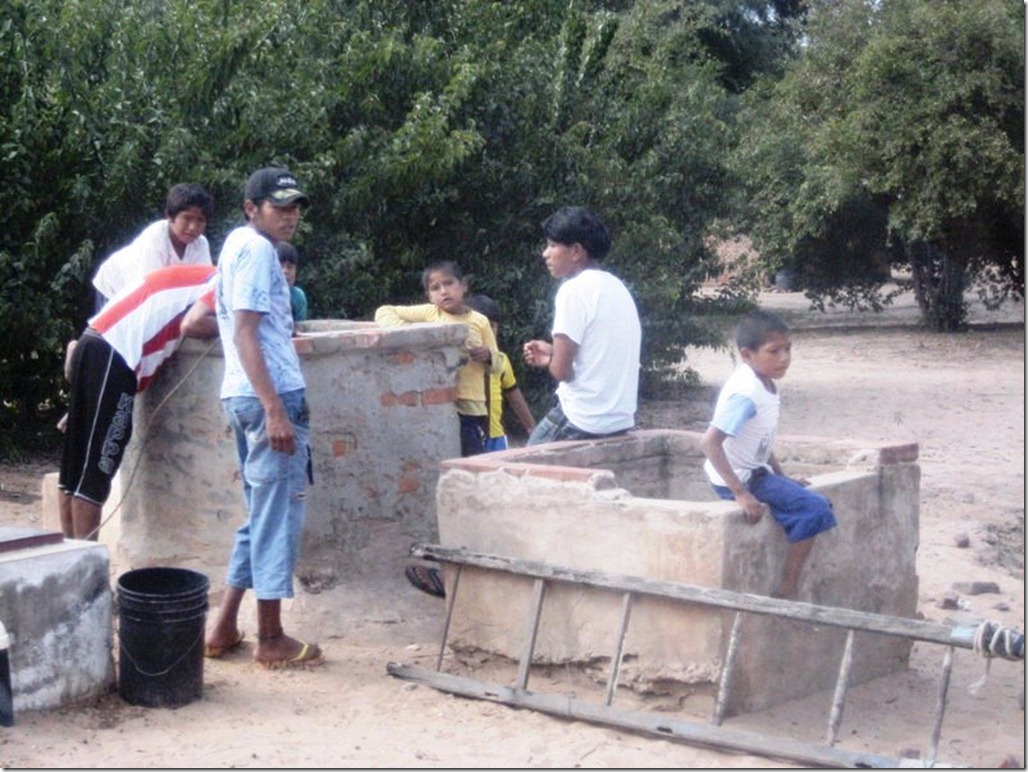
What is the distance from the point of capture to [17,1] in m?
9.52

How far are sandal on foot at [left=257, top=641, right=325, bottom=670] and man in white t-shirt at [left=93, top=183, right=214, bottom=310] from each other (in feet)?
5.80

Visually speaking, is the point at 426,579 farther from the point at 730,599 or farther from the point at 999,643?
the point at 999,643

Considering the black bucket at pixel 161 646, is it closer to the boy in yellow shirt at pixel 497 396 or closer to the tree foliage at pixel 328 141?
the boy in yellow shirt at pixel 497 396

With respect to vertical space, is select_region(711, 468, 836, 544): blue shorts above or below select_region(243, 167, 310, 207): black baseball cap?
below

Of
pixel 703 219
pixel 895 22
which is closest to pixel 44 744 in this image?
pixel 703 219

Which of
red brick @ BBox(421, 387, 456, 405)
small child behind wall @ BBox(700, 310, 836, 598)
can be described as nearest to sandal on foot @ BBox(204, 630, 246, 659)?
red brick @ BBox(421, 387, 456, 405)

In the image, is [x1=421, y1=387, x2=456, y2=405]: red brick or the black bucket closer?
the black bucket

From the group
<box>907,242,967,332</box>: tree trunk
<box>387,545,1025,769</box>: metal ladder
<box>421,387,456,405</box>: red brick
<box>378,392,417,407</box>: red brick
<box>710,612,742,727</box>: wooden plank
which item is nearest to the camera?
<box>387,545,1025,769</box>: metal ladder

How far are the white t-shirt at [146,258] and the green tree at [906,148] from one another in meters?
13.4

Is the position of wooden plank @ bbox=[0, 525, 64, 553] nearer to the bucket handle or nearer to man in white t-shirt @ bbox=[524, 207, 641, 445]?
the bucket handle

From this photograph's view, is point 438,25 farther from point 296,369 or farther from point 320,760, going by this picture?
point 320,760

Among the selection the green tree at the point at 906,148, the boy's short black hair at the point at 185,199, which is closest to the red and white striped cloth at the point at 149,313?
the boy's short black hair at the point at 185,199

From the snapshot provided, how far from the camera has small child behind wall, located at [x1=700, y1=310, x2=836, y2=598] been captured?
17.5 feet

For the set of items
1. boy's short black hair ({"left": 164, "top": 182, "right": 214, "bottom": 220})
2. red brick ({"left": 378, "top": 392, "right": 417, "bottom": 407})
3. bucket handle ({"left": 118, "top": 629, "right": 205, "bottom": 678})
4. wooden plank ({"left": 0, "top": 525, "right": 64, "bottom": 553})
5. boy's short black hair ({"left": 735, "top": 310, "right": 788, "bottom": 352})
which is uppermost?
boy's short black hair ({"left": 164, "top": 182, "right": 214, "bottom": 220})
